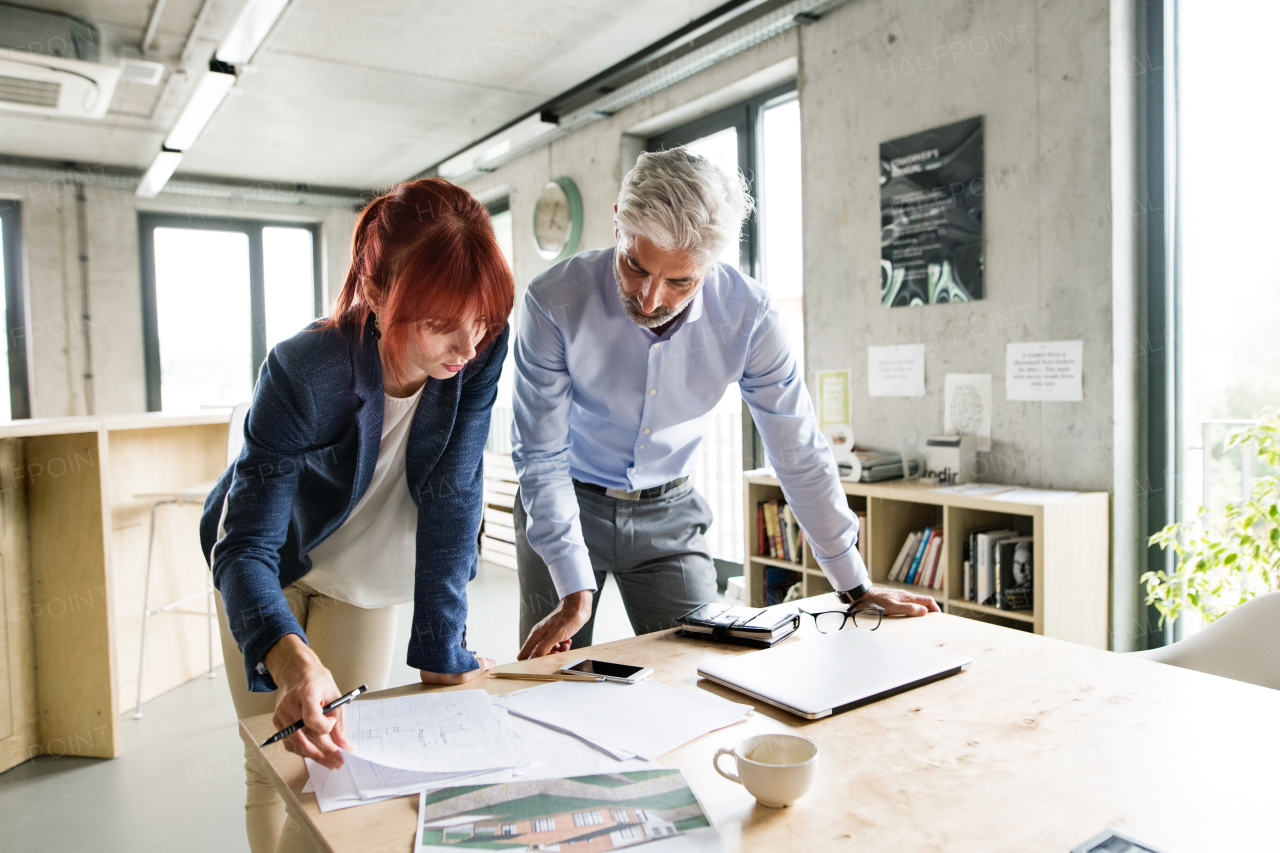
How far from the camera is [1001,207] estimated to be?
3.05 meters

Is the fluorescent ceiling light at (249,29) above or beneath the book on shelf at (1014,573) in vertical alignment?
above

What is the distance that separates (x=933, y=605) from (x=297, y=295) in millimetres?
7961

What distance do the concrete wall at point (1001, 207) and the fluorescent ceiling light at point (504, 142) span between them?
1475mm

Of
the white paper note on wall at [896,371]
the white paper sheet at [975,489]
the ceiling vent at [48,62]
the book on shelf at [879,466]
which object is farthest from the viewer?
the ceiling vent at [48,62]

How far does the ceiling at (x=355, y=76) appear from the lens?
4172 mm

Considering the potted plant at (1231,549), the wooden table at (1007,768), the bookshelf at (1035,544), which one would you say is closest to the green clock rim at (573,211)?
the bookshelf at (1035,544)

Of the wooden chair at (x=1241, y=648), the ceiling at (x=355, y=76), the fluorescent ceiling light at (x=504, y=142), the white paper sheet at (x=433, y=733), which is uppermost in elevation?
the ceiling at (x=355, y=76)

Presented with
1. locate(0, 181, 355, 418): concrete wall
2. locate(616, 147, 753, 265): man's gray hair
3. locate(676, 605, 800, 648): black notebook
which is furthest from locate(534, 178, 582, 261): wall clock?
locate(676, 605, 800, 648): black notebook

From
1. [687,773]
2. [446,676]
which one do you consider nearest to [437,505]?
[446,676]

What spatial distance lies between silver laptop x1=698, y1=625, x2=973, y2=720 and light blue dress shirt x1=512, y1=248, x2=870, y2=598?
37cm

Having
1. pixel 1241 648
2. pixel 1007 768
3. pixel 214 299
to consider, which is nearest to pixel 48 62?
pixel 214 299

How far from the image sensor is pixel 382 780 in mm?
913

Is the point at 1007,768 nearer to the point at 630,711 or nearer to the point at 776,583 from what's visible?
the point at 630,711

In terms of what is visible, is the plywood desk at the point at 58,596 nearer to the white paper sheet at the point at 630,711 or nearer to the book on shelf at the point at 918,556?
the white paper sheet at the point at 630,711
